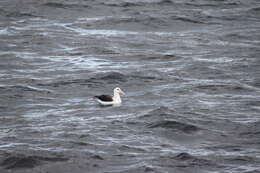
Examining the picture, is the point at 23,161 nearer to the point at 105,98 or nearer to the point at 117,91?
the point at 105,98

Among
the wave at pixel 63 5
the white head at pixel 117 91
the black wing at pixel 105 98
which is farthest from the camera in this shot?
the wave at pixel 63 5

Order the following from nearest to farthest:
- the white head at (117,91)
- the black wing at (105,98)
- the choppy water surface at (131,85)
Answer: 1. the choppy water surface at (131,85)
2. the black wing at (105,98)
3. the white head at (117,91)

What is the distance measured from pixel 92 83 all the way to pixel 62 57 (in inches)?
167

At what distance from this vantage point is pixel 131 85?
27.4 m

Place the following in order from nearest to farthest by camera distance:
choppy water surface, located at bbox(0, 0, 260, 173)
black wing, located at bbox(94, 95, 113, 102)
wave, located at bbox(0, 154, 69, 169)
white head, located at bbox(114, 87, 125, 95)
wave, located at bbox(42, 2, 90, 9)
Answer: wave, located at bbox(0, 154, 69, 169)
choppy water surface, located at bbox(0, 0, 260, 173)
black wing, located at bbox(94, 95, 113, 102)
white head, located at bbox(114, 87, 125, 95)
wave, located at bbox(42, 2, 90, 9)

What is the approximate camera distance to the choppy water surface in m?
18.8

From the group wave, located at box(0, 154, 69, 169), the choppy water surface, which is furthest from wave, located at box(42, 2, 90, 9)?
wave, located at box(0, 154, 69, 169)

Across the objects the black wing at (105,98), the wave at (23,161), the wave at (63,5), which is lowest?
the wave at (23,161)

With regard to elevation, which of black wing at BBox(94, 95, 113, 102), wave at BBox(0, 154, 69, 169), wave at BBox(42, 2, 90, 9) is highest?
wave at BBox(42, 2, 90, 9)

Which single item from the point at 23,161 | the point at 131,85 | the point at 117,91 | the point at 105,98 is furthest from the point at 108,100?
the point at 23,161

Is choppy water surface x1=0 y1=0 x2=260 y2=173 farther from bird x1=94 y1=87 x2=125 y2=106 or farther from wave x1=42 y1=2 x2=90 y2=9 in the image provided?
bird x1=94 y1=87 x2=125 y2=106

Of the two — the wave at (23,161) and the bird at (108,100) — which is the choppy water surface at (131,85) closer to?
the wave at (23,161)

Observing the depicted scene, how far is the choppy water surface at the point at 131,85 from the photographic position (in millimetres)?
18812

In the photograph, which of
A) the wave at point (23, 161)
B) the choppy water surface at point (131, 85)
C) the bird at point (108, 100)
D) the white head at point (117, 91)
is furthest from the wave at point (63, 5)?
the wave at point (23, 161)
